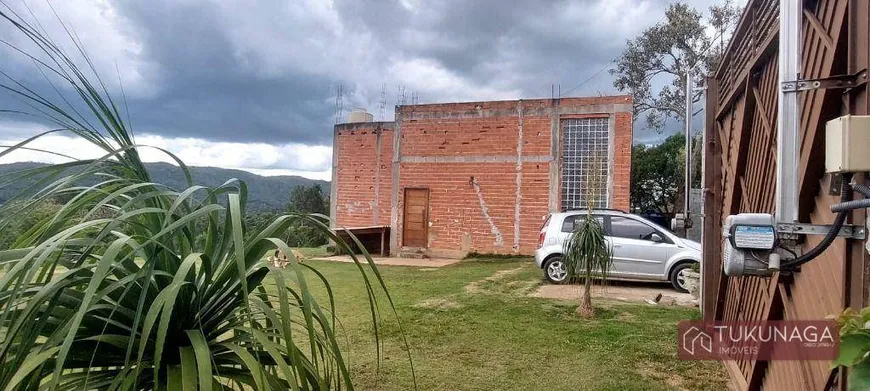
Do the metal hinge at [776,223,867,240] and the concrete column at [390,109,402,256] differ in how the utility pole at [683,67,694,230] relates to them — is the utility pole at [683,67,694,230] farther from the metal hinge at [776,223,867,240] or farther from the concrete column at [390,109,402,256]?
the concrete column at [390,109,402,256]

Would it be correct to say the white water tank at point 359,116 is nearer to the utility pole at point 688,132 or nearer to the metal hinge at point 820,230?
the utility pole at point 688,132

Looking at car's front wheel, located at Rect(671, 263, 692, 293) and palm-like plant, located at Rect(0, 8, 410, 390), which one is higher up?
palm-like plant, located at Rect(0, 8, 410, 390)

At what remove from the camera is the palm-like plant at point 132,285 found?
1.19m

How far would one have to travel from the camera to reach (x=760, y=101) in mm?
2723

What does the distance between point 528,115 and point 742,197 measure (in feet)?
32.1

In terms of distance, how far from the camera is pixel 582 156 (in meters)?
12.4

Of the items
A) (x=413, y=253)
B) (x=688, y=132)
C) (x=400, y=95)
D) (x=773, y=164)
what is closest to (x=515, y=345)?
(x=688, y=132)

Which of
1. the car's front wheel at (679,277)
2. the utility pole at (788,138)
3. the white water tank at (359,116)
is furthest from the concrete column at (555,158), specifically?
the utility pole at (788,138)

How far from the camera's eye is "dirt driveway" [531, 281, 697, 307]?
7.02 meters

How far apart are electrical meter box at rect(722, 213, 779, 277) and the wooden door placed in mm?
12253

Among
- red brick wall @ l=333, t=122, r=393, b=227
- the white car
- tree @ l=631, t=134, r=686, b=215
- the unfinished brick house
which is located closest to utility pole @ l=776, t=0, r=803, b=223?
the white car

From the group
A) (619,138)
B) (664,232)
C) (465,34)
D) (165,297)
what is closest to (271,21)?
(165,297)

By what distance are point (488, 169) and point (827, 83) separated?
1164 centimetres

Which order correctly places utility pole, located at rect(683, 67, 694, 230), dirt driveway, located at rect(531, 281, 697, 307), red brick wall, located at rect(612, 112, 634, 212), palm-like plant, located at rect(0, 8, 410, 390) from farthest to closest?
red brick wall, located at rect(612, 112, 634, 212), dirt driveway, located at rect(531, 281, 697, 307), utility pole, located at rect(683, 67, 694, 230), palm-like plant, located at rect(0, 8, 410, 390)
